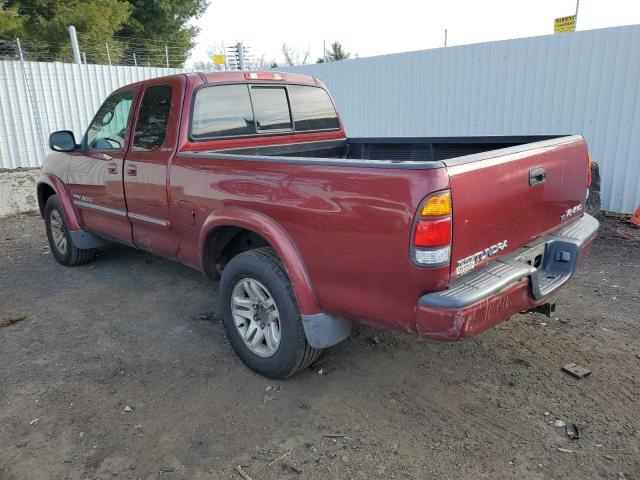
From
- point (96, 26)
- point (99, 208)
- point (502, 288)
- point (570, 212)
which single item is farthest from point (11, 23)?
point (502, 288)

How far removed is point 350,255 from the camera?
8.51ft

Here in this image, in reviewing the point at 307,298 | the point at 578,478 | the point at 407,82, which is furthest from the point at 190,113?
the point at 407,82

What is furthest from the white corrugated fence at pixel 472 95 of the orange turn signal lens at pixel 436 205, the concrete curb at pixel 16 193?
the orange turn signal lens at pixel 436 205

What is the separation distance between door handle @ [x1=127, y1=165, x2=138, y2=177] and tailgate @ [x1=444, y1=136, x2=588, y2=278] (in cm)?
284

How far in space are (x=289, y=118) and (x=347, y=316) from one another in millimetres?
2379

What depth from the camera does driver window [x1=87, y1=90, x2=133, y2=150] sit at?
4504 mm

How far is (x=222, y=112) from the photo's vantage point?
4.04 m

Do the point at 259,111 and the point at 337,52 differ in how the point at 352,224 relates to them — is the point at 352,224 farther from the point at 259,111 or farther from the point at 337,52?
the point at 337,52

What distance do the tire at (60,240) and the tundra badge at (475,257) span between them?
15.0 feet

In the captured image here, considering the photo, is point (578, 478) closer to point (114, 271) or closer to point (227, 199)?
point (227, 199)

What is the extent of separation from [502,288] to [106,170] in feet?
12.1

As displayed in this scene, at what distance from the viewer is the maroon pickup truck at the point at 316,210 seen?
2.38m

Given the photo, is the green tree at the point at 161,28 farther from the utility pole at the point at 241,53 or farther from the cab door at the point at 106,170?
the cab door at the point at 106,170

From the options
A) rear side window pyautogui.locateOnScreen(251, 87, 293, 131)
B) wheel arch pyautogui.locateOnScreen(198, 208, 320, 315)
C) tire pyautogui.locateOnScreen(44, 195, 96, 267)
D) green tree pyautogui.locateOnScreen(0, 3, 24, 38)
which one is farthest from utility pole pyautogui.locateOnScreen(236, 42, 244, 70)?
wheel arch pyautogui.locateOnScreen(198, 208, 320, 315)
